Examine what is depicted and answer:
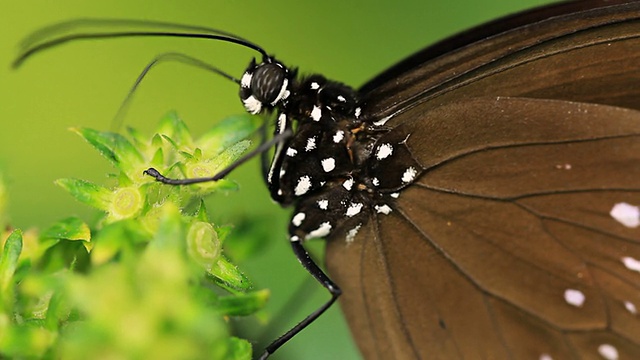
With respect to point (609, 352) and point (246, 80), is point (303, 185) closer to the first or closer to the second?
point (246, 80)

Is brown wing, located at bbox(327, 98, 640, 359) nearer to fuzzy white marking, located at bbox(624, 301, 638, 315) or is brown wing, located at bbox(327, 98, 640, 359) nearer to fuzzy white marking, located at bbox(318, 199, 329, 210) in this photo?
fuzzy white marking, located at bbox(624, 301, 638, 315)

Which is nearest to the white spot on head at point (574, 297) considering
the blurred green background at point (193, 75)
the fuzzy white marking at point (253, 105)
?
the blurred green background at point (193, 75)

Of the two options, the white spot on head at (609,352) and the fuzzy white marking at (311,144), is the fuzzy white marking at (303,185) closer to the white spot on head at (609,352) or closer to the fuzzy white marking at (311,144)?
the fuzzy white marking at (311,144)

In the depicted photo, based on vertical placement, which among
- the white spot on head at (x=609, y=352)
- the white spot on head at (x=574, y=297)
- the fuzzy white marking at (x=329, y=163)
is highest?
the white spot on head at (x=574, y=297)

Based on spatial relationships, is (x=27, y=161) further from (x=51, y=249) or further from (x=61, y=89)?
(x=51, y=249)

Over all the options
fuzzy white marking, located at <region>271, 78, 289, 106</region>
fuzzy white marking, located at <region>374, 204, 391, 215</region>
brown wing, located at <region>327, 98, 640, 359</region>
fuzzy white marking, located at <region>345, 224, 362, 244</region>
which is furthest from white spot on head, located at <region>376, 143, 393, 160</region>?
fuzzy white marking, located at <region>271, 78, 289, 106</region>

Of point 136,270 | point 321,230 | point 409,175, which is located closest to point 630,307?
point 409,175
